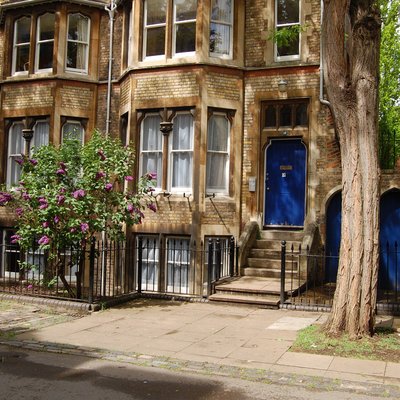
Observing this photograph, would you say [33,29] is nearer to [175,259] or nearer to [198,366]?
[175,259]

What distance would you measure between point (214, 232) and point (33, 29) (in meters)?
8.61

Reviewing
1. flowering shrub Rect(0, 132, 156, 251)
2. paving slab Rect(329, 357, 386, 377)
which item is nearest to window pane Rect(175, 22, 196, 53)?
flowering shrub Rect(0, 132, 156, 251)

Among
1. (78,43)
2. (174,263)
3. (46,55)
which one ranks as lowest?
(174,263)

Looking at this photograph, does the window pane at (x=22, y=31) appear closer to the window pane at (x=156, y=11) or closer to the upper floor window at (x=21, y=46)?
the upper floor window at (x=21, y=46)

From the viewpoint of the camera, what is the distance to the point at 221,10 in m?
14.7

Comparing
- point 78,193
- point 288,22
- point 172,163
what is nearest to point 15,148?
point 172,163

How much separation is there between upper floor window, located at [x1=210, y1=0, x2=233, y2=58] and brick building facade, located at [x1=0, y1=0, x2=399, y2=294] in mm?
28

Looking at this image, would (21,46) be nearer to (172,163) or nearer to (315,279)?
(172,163)

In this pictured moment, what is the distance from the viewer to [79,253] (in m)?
11.4

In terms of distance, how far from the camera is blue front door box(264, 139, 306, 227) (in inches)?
567

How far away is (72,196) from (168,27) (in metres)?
6.06

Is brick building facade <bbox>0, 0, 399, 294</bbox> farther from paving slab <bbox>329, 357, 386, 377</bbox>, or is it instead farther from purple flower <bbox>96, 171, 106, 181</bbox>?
paving slab <bbox>329, 357, 386, 377</bbox>

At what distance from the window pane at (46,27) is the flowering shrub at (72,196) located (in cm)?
654

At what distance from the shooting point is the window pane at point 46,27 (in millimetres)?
16531
